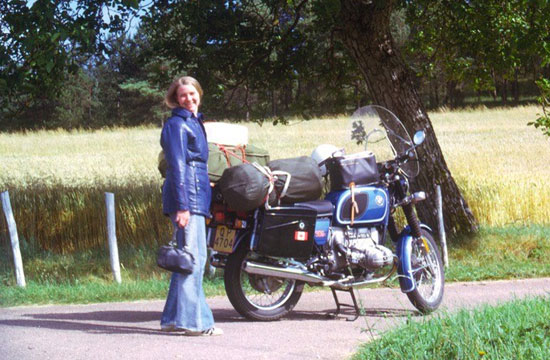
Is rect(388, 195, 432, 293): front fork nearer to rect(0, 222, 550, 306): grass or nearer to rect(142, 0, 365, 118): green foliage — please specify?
rect(0, 222, 550, 306): grass

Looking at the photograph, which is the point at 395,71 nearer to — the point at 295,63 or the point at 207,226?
the point at 295,63

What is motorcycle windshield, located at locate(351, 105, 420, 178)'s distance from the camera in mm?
7582

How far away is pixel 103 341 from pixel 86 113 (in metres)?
68.0

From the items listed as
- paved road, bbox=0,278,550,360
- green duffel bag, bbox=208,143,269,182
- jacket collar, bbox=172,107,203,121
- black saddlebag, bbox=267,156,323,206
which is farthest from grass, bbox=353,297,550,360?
jacket collar, bbox=172,107,203,121

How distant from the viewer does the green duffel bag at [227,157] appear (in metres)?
6.87

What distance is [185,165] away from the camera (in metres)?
6.35

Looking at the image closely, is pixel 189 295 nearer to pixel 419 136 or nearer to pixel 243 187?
pixel 243 187

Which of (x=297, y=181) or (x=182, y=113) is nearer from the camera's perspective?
(x=182, y=113)

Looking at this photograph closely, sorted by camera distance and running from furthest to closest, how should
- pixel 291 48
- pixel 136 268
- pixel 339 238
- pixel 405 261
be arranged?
pixel 291 48 < pixel 136 268 < pixel 405 261 < pixel 339 238

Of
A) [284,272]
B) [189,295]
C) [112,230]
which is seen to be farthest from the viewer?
[112,230]

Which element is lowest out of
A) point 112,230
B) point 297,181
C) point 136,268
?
point 136,268

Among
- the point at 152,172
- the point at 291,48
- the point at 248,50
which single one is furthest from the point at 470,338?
the point at 152,172

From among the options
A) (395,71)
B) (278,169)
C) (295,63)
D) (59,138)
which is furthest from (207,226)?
(59,138)

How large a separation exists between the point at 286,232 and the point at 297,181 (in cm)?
43
